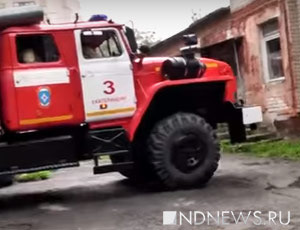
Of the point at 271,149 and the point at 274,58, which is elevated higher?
the point at 274,58

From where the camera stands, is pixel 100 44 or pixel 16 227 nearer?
pixel 16 227

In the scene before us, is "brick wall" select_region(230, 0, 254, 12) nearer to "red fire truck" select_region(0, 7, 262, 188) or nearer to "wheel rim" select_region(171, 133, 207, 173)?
"red fire truck" select_region(0, 7, 262, 188)

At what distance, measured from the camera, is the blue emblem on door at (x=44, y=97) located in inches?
293

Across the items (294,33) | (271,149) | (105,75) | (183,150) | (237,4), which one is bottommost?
(271,149)

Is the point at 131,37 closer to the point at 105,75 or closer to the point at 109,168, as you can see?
the point at 105,75

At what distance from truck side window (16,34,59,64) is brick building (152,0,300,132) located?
691 centimetres

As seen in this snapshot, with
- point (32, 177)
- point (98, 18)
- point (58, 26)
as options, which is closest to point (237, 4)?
point (32, 177)

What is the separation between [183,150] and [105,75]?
1.53m

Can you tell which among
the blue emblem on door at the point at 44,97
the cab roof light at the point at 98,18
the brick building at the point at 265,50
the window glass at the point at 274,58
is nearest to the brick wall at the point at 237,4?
the brick building at the point at 265,50

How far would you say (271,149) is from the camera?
39.9 ft

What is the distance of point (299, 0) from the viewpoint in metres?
12.9

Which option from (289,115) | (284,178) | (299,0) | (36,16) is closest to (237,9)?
(299,0)

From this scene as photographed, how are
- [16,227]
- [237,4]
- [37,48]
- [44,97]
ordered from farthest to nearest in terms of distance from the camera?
[237,4] → [37,48] → [44,97] → [16,227]

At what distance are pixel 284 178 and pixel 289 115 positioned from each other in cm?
496
